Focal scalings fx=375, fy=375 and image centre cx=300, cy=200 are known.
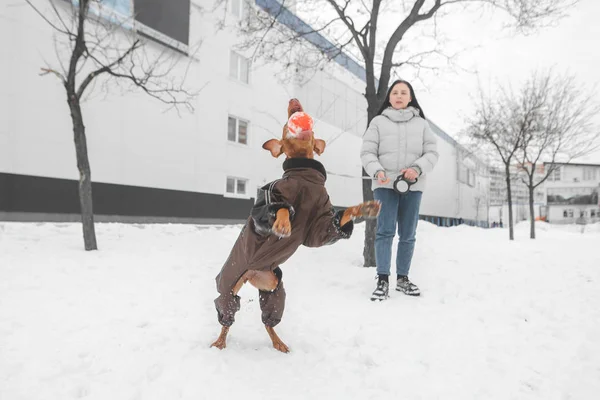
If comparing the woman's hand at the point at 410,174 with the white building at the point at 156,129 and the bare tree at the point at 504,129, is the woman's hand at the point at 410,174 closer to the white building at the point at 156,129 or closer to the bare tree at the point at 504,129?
the white building at the point at 156,129

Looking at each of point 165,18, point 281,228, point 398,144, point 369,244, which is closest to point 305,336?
point 281,228

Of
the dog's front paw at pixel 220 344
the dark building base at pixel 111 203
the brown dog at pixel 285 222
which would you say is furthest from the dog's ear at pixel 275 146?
the dark building base at pixel 111 203

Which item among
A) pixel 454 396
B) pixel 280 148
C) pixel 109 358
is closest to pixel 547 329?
pixel 454 396

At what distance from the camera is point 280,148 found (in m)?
2.49

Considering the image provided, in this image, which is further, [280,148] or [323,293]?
[323,293]

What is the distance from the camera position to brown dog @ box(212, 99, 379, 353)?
2.10 metres

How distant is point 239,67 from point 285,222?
13099 millimetres

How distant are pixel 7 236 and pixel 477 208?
4701 centimetres

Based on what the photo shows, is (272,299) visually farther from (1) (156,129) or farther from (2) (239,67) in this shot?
(2) (239,67)

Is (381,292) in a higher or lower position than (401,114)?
lower

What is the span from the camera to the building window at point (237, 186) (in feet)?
45.2

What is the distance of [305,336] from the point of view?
296 centimetres

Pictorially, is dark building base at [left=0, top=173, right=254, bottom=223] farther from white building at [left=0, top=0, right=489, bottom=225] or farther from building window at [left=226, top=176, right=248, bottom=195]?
building window at [left=226, top=176, right=248, bottom=195]

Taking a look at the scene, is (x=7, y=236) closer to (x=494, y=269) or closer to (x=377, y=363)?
(x=377, y=363)
